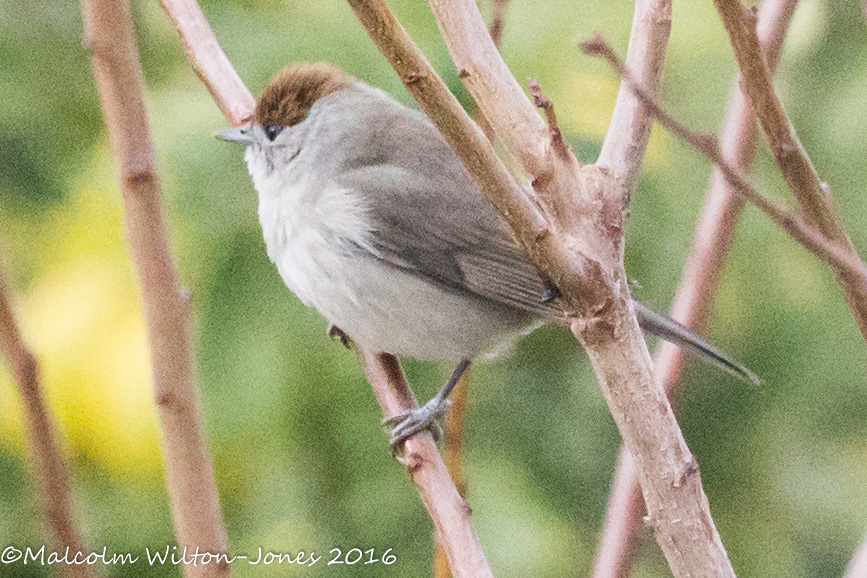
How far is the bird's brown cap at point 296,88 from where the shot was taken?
42.9 inches

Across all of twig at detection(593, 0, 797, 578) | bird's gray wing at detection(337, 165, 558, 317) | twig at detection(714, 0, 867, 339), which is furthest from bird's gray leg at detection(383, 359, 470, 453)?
twig at detection(714, 0, 867, 339)

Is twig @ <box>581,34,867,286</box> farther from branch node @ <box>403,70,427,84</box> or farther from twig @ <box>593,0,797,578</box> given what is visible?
twig @ <box>593,0,797,578</box>

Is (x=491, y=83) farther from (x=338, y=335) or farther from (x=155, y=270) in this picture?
(x=338, y=335)

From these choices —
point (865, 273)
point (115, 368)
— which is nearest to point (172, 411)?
point (865, 273)

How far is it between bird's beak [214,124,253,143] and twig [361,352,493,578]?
0.88 feet

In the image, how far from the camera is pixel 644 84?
2.09 feet

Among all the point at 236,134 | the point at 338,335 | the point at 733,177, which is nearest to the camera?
the point at 733,177

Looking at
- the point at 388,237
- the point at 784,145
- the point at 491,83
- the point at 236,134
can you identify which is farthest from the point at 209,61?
the point at 784,145

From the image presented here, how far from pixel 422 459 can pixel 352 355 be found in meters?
0.35

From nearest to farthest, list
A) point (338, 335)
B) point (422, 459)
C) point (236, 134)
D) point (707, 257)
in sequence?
point (707, 257) < point (422, 459) < point (236, 134) < point (338, 335)

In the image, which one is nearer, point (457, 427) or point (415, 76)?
point (415, 76)

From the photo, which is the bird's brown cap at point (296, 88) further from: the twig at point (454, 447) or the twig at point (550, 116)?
the twig at point (550, 116)

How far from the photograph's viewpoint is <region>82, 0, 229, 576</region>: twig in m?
0.56

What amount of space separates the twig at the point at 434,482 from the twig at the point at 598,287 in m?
0.15
